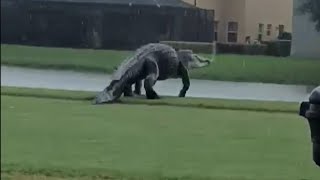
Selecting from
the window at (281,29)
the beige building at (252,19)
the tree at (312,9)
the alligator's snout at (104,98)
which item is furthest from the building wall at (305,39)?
the alligator's snout at (104,98)

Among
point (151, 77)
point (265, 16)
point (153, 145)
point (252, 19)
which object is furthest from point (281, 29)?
point (153, 145)

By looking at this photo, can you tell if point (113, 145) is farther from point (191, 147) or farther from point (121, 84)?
point (121, 84)

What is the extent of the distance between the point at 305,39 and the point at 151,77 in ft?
82.0

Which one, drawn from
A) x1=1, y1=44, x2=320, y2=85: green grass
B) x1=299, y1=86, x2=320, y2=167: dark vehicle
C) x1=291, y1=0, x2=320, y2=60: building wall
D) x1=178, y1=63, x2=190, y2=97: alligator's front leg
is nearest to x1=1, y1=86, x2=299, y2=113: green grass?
x1=178, y1=63, x2=190, y2=97: alligator's front leg

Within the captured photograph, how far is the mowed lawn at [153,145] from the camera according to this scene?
6.70 metres

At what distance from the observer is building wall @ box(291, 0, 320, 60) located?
131ft

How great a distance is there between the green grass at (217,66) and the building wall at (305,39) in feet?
15.0

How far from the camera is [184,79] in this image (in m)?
17.5

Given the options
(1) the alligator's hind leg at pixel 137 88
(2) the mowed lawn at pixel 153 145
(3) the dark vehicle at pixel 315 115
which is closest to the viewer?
(3) the dark vehicle at pixel 315 115

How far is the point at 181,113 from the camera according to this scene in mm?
12719

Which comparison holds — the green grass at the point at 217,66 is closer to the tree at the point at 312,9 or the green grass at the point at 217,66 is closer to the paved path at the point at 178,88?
the paved path at the point at 178,88

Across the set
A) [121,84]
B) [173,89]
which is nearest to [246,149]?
[121,84]

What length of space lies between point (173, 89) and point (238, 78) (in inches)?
255

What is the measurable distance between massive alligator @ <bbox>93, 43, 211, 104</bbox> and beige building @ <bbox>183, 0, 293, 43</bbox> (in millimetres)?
29430
